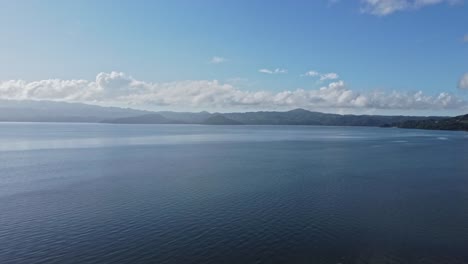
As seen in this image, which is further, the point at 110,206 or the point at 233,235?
the point at 110,206

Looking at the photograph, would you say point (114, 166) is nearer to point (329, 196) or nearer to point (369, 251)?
point (329, 196)

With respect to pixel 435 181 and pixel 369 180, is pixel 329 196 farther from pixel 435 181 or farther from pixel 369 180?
pixel 435 181

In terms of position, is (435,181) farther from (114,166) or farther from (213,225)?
(114,166)

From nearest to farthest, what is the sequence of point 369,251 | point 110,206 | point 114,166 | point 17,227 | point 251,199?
point 369,251 → point 17,227 → point 110,206 → point 251,199 → point 114,166

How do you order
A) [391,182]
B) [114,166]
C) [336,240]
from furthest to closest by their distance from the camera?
[114,166]
[391,182]
[336,240]

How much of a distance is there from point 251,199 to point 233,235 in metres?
9.52

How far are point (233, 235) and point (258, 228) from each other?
228 centimetres

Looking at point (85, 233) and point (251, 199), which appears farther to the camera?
point (251, 199)

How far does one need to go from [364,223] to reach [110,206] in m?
21.6

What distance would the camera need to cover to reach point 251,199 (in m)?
31.0

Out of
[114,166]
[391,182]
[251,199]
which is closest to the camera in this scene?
[251,199]

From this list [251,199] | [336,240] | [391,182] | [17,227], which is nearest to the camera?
[336,240]

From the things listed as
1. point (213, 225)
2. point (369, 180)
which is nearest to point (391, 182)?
point (369, 180)

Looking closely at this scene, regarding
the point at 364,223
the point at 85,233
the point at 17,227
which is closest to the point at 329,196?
the point at 364,223
